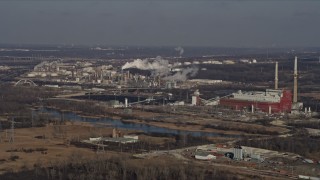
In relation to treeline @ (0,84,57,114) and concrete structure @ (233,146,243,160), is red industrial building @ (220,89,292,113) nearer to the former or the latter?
treeline @ (0,84,57,114)

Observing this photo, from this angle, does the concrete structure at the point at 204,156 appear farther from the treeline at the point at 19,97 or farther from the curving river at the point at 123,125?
the treeline at the point at 19,97

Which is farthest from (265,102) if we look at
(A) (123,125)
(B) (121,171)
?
(B) (121,171)

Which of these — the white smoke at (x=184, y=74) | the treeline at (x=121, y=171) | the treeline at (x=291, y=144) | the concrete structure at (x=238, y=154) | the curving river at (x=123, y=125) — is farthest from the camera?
the white smoke at (x=184, y=74)

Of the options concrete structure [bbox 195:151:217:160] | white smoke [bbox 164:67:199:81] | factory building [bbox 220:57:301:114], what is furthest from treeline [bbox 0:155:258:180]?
white smoke [bbox 164:67:199:81]

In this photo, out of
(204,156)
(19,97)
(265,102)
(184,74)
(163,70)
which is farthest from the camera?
(163,70)

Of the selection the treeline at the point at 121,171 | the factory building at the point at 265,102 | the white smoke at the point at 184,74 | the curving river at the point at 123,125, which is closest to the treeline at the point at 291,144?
the curving river at the point at 123,125

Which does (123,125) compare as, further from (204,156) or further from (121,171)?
(121,171)
